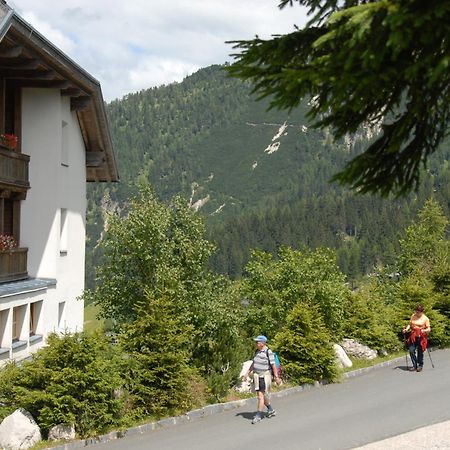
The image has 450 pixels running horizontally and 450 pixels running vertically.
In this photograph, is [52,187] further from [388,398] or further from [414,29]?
[414,29]

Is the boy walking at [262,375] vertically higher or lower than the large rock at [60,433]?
higher

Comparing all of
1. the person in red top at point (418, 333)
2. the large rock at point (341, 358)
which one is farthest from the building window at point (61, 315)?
the person in red top at point (418, 333)

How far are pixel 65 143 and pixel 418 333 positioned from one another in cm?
1149

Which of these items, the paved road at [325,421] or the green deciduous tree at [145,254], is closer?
the paved road at [325,421]

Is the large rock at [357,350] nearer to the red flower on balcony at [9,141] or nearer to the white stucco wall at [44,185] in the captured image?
the white stucco wall at [44,185]

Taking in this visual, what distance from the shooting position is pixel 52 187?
19938mm

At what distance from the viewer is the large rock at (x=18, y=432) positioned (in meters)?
11.7

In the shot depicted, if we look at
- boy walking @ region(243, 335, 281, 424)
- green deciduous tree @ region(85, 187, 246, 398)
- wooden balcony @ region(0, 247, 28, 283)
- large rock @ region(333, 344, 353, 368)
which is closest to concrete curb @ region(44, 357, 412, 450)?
green deciduous tree @ region(85, 187, 246, 398)

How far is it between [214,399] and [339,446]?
4.04 m

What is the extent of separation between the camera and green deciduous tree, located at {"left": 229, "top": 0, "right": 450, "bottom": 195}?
15.0 ft

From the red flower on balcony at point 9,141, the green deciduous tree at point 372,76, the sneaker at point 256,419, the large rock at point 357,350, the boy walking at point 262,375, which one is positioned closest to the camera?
the green deciduous tree at point 372,76

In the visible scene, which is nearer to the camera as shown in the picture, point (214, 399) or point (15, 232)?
point (214, 399)

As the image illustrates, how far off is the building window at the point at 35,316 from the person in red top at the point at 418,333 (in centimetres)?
997

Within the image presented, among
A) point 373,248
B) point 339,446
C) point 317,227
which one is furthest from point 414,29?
point 317,227
